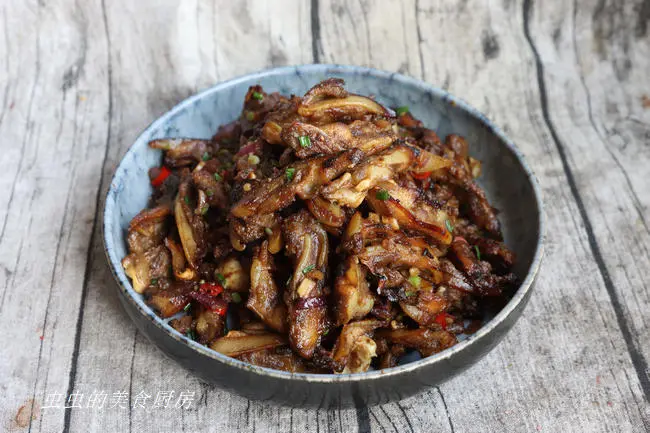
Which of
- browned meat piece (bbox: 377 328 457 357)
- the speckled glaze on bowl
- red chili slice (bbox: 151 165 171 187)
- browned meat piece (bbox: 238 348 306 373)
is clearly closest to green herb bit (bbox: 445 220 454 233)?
the speckled glaze on bowl

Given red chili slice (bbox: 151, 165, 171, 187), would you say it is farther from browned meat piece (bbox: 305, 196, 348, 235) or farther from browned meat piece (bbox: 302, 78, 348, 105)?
browned meat piece (bbox: 305, 196, 348, 235)

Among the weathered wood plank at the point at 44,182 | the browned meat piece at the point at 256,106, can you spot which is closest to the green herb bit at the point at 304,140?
the browned meat piece at the point at 256,106

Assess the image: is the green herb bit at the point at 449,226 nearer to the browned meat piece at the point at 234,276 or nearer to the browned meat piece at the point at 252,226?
the browned meat piece at the point at 252,226

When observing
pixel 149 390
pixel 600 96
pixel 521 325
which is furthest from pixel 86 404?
pixel 600 96

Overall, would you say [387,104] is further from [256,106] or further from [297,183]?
[297,183]

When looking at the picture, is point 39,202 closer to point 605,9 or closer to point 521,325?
point 521,325

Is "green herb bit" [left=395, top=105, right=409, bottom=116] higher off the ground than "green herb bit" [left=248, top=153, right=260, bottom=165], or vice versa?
"green herb bit" [left=395, top=105, right=409, bottom=116]
